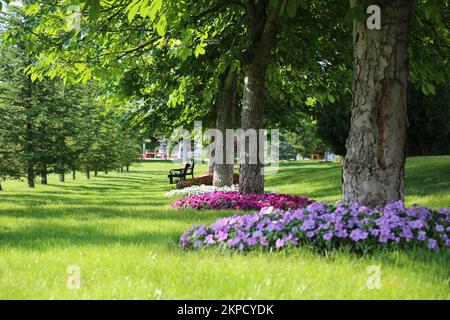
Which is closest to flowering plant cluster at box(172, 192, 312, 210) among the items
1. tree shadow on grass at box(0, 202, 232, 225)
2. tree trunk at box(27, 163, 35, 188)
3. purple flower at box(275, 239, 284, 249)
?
tree shadow on grass at box(0, 202, 232, 225)

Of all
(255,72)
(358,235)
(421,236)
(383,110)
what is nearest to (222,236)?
(358,235)

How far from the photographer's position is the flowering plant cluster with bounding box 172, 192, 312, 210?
11438 mm

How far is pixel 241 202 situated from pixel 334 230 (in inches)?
249

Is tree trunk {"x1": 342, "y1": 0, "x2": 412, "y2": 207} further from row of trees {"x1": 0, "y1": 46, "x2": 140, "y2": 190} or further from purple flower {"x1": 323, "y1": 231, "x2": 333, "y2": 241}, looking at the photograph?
row of trees {"x1": 0, "y1": 46, "x2": 140, "y2": 190}

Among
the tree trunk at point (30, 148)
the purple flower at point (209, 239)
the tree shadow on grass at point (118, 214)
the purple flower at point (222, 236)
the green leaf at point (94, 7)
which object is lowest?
the tree shadow on grass at point (118, 214)

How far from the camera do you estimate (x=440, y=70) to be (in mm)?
9922

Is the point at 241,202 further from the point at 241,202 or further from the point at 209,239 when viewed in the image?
the point at 209,239

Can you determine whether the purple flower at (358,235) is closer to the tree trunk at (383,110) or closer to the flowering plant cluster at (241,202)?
the tree trunk at (383,110)

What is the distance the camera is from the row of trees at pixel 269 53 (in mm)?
6449

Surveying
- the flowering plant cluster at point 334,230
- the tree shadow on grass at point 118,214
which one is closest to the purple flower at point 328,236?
the flowering plant cluster at point 334,230

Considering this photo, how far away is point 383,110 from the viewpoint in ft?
21.1

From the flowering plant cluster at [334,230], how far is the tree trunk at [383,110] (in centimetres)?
41
